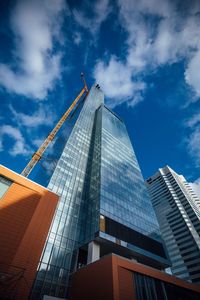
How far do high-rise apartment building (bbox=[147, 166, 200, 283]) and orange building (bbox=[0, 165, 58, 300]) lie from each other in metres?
79.8

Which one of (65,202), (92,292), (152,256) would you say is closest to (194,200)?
(152,256)

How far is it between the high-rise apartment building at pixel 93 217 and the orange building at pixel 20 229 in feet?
22.8

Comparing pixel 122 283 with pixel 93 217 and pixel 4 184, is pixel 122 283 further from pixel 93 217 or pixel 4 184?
pixel 4 184

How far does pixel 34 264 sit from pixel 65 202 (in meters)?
17.8

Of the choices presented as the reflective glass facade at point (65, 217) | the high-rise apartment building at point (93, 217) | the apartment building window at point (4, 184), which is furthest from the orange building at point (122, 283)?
the apartment building window at point (4, 184)

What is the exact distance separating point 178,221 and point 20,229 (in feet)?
322

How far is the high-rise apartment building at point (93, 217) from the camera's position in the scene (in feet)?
98.0

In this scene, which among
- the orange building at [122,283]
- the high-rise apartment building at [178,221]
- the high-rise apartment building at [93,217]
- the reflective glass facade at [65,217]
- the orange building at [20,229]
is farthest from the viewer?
the high-rise apartment building at [178,221]

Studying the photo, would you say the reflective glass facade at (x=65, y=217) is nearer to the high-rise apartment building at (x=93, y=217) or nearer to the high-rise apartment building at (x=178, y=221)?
the high-rise apartment building at (x=93, y=217)

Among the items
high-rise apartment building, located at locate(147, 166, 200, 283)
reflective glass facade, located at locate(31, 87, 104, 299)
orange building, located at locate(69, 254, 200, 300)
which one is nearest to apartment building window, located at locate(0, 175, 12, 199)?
reflective glass facade, located at locate(31, 87, 104, 299)

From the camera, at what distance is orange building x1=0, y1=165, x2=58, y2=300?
19.5 meters

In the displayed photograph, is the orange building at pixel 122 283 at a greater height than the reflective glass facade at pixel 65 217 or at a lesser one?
lesser

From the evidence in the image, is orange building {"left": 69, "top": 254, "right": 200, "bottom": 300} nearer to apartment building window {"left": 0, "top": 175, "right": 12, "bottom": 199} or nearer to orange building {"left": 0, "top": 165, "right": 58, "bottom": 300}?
orange building {"left": 0, "top": 165, "right": 58, "bottom": 300}

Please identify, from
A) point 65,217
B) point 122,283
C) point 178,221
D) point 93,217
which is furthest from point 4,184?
point 178,221
